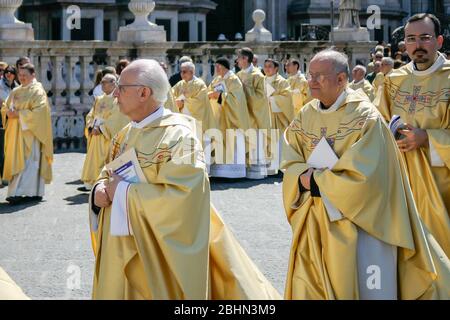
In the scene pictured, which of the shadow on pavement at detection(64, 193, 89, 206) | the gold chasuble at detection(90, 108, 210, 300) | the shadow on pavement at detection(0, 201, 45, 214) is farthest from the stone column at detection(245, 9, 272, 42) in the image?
the gold chasuble at detection(90, 108, 210, 300)

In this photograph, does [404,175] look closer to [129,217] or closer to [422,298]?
[422,298]

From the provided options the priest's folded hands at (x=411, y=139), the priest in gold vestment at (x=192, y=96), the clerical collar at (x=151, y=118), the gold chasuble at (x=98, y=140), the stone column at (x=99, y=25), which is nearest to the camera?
the clerical collar at (x=151, y=118)

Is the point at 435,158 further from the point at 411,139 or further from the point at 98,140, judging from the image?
the point at 98,140

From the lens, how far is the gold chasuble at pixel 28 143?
469 inches

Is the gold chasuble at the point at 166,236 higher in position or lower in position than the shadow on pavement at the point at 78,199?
higher

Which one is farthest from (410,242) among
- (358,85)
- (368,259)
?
(358,85)

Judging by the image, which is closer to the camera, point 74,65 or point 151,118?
point 151,118

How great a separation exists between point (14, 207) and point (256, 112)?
467 centimetres

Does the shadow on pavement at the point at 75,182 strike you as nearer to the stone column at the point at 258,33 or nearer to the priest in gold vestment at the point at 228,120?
the priest in gold vestment at the point at 228,120

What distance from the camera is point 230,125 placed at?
1505 cm

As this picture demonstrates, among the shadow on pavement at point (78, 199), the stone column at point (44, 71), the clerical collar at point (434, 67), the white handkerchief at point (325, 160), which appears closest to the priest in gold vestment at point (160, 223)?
the white handkerchief at point (325, 160)

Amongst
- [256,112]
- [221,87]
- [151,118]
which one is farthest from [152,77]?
[256,112]

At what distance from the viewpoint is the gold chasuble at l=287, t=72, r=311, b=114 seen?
16.3m

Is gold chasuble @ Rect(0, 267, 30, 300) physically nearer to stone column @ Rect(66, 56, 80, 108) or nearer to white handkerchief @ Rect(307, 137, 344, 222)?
white handkerchief @ Rect(307, 137, 344, 222)
